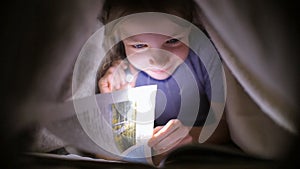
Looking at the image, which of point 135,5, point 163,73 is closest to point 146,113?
point 163,73

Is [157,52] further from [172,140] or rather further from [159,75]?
[172,140]

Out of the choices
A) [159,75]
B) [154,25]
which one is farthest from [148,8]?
[159,75]

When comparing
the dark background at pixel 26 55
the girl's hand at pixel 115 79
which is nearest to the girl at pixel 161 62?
the girl's hand at pixel 115 79

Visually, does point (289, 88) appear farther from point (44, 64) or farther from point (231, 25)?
point (44, 64)

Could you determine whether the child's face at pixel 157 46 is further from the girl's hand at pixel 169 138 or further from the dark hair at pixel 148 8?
the girl's hand at pixel 169 138

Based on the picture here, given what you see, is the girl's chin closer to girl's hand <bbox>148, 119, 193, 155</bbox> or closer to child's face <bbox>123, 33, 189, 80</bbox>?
child's face <bbox>123, 33, 189, 80</bbox>

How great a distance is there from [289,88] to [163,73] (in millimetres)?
334

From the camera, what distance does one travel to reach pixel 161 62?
0.87m

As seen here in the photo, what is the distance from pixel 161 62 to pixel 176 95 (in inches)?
2.9

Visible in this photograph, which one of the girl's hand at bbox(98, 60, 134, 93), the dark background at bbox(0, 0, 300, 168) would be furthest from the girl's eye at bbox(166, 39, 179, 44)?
the dark background at bbox(0, 0, 300, 168)

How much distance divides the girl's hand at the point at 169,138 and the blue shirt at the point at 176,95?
0.08ft

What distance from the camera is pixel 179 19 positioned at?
2.78 ft

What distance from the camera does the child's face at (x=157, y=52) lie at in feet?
2.82

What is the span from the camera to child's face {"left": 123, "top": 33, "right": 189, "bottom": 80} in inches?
33.8
